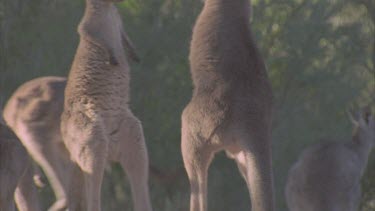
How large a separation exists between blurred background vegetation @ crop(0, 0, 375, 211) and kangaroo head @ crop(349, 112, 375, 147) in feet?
3.91

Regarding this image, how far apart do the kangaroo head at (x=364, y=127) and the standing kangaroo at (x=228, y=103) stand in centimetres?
230

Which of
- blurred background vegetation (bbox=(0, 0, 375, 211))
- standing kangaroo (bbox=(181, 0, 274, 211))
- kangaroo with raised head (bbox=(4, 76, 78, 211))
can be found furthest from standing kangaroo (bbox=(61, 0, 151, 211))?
blurred background vegetation (bbox=(0, 0, 375, 211))

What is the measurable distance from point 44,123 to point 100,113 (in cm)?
164

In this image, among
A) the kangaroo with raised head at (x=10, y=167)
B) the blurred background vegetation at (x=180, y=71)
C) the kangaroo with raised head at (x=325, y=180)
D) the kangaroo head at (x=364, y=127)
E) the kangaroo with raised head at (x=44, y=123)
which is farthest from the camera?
the blurred background vegetation at (x=180, y=71)

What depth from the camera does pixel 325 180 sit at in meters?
6.73

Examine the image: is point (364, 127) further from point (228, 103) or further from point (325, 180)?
point (228, 103)

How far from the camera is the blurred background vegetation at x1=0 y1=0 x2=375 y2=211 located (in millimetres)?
8602

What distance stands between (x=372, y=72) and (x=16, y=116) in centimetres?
616

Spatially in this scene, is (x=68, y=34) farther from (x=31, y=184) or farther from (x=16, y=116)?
(x=31, y=184)

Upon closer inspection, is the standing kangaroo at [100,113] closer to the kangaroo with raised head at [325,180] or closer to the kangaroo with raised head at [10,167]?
the kangaroo with raised head at [10,167]

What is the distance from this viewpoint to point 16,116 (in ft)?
23.6

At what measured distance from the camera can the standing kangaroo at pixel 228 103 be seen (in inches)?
212

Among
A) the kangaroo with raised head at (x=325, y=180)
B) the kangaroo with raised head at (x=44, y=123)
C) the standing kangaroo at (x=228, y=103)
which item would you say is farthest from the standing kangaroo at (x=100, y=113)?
the kangaroo with raised head at (x=325, y=180)

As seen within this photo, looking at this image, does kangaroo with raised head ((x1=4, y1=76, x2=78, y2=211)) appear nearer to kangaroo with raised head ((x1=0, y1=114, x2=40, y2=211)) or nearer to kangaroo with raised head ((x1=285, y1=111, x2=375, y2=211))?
kangaroo with raised head ((x1=0, y1=114, x2=40, y2=211))
